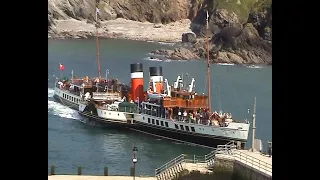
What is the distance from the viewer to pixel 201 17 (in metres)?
5.98

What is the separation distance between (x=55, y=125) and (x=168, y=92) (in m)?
1.35

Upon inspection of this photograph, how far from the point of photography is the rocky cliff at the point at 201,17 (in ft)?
19.1

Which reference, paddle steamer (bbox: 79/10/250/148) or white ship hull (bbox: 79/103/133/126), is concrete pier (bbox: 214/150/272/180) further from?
white ship hull (bbox: 79/103/133/126)

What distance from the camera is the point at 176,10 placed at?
236 inches

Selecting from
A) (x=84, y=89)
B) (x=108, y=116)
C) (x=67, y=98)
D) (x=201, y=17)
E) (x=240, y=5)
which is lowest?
(x=108, y=116)

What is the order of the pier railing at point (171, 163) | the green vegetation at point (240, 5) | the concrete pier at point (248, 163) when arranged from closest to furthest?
the concrete pier at point (248, 163) < the green vegetation at point (240, 5) < the pier railing at point (171, 163)

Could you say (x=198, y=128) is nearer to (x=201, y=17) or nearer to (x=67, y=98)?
(x=201, y=17)

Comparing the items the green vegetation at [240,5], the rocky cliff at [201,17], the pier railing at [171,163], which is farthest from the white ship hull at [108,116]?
the green vegetation at [240,5]

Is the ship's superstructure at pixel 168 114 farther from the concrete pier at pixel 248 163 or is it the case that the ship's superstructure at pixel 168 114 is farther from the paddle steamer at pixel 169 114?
the concrete pier at pixel 248 163

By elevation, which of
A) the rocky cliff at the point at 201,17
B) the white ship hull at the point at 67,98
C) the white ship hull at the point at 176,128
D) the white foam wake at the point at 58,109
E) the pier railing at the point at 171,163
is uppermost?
the rocky cliff at the point at 201,17

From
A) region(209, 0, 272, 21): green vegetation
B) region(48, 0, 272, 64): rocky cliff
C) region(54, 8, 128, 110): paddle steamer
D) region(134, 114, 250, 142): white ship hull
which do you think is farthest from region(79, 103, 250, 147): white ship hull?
region(209, 0, 272, 21): green vegetation

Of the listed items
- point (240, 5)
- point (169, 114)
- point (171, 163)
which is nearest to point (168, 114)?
point (169, 114)

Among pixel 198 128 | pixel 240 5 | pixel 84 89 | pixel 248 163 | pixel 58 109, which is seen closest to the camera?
pixel 248 163
